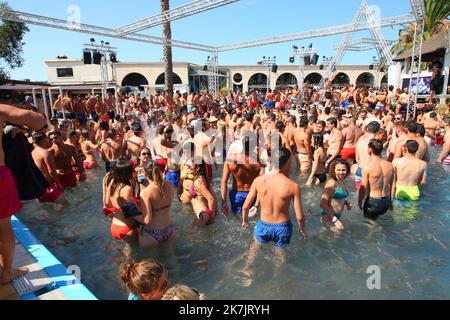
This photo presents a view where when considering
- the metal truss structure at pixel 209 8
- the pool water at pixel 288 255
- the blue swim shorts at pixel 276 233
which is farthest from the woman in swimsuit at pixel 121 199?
the metal truss structure at pixel 209 8

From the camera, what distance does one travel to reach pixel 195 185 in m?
4.46

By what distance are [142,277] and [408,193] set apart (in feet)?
15.6

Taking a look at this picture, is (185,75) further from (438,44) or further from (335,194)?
(335,194)

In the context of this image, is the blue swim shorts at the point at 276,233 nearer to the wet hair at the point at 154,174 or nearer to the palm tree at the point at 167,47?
the wet hair at the point at 154,174

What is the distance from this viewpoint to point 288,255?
4.05 metres

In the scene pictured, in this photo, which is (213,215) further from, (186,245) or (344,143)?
(344,143)

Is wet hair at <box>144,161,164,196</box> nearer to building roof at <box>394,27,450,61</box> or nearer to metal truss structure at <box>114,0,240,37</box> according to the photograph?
metal truss structure at <box>114,0,240,37</box>

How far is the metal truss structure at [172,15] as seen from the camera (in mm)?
11250

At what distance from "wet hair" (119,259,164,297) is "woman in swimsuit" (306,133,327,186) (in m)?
4.52

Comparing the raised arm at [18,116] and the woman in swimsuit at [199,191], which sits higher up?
the raised arm at [18,116]

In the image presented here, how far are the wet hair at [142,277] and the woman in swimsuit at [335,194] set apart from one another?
2.72m

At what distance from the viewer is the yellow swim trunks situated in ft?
16.8
